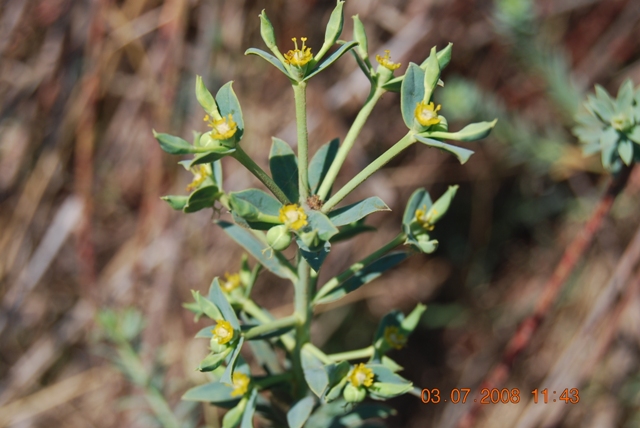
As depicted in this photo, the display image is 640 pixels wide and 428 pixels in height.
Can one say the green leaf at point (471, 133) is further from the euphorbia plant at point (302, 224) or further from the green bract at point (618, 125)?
the green bract at point (618, 125)

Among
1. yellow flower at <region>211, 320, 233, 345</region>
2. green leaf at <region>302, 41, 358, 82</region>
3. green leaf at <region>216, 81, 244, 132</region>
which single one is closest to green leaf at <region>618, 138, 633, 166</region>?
green leaf at <region>302, 41, 358, 82</region>

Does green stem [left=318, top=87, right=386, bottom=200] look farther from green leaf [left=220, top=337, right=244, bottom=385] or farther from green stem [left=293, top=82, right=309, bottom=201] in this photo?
green leaf [left=220, top=337, right=244, bottom=385]

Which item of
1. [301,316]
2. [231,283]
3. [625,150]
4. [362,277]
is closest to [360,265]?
[362,277]

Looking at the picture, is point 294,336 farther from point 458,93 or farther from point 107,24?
point 107,24

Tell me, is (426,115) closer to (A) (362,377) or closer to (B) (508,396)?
(A) (362,377)

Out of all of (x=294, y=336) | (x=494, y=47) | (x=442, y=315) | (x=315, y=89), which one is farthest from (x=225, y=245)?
(x=494, y=47)
